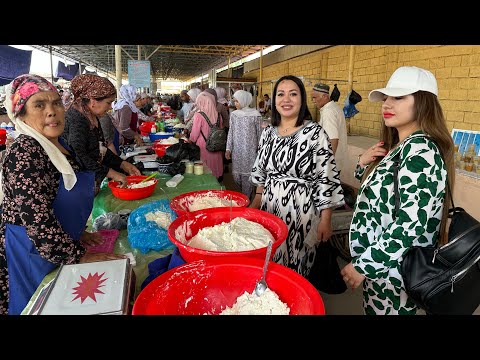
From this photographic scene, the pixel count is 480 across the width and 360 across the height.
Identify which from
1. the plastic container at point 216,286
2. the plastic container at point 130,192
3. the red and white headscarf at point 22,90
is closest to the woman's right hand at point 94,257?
the plastic container at point 216,286

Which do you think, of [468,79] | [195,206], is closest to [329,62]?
[468,79]

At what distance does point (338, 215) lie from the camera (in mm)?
3158

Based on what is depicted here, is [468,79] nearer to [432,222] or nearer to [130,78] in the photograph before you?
[432,222]

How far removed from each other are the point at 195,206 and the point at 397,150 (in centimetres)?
117

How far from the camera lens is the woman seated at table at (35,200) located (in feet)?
4.12

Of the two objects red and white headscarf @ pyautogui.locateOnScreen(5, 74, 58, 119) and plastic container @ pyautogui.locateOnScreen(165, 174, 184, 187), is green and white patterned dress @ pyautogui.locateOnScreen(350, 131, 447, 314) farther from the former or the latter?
plastic container @ pyautogui.locateOnScreen(165, 174, 184, 187)

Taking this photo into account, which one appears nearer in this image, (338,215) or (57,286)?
(57,286)

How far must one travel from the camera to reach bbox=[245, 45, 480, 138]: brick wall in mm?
4098

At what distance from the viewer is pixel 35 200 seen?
4.10 ft

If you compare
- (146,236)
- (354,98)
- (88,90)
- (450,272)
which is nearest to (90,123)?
(88,90)

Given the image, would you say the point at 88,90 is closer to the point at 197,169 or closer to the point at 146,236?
the point at 197,169

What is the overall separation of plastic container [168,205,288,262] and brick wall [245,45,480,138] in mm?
3917

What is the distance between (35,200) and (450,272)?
5.30ft

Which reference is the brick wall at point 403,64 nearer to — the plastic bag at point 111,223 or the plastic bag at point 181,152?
the plastic bag at point 181,152
